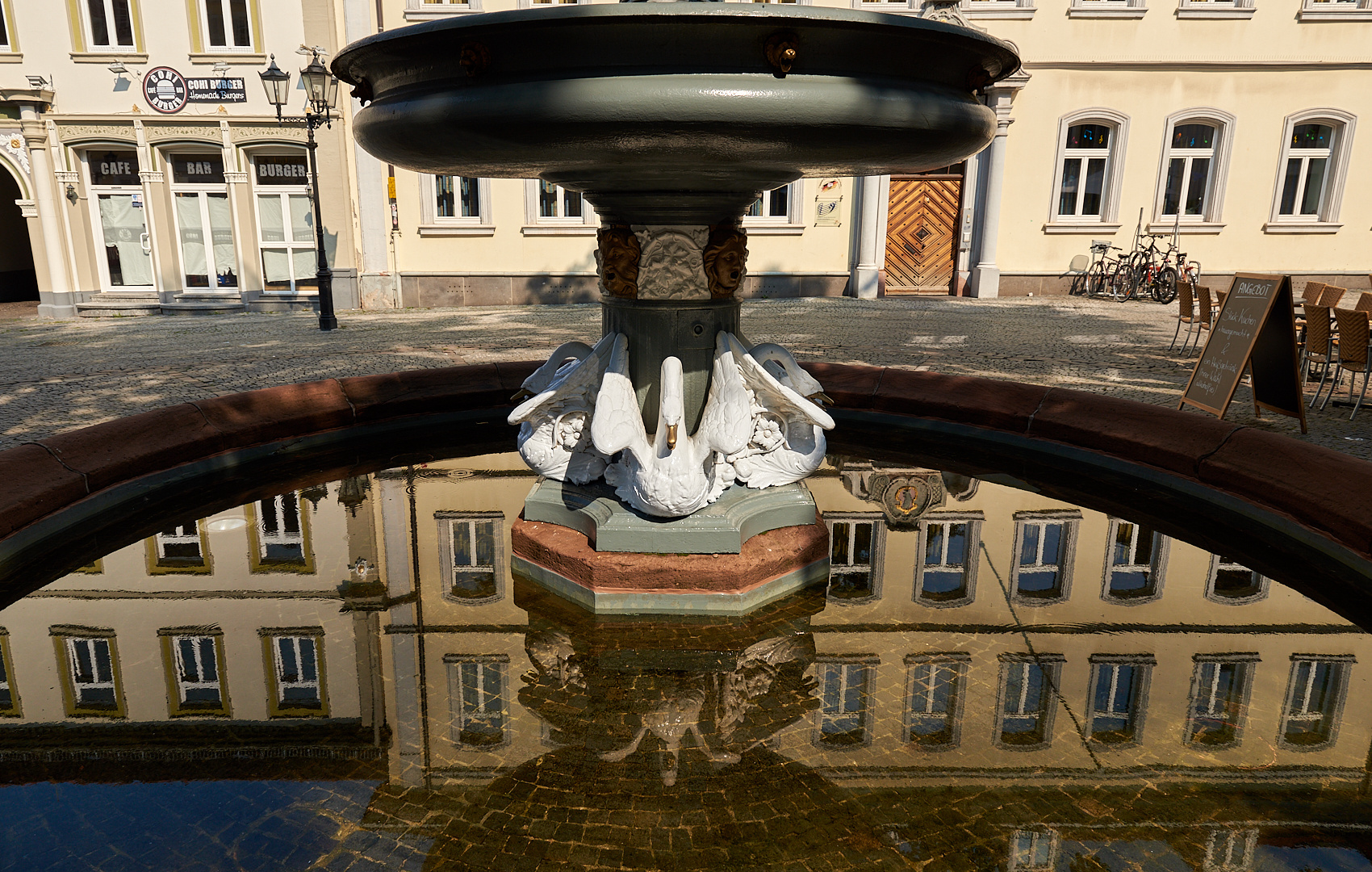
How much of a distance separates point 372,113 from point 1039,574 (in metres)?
3.06

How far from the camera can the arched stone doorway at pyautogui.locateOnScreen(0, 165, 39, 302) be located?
1978 cm

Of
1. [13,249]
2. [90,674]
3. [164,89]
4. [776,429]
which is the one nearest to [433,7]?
[164,89]

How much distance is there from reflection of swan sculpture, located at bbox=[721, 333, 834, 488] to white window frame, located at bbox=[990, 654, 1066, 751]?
122cm

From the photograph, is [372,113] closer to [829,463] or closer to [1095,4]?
[829,463]

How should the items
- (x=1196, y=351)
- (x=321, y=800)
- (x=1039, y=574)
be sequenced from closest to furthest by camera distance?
(x=321, y=800)
(x=1039, y=574)
(x=1196, y=351)

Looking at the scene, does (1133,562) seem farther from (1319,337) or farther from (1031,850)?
(1319,337)

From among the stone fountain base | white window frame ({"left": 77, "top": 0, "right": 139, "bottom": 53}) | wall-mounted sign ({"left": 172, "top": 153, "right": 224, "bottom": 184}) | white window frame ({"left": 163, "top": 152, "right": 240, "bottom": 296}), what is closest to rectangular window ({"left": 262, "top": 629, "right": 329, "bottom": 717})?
the stone fountain base

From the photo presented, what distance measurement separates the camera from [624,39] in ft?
7.69

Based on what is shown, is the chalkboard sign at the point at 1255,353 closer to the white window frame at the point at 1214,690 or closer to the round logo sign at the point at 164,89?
the white window frame at the point at 1214,690

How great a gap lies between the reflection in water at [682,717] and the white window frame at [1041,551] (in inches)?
0.9

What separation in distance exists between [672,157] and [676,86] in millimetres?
349

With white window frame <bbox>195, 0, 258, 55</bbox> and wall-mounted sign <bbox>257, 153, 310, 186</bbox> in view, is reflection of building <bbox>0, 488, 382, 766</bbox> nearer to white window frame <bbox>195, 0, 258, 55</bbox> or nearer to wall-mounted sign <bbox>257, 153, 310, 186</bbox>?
wall-mounted sign <bbox>257, 153, 310, 186</bbox>

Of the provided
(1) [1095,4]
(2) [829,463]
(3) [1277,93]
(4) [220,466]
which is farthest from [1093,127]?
(4) [220,466]

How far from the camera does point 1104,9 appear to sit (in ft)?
52.4
